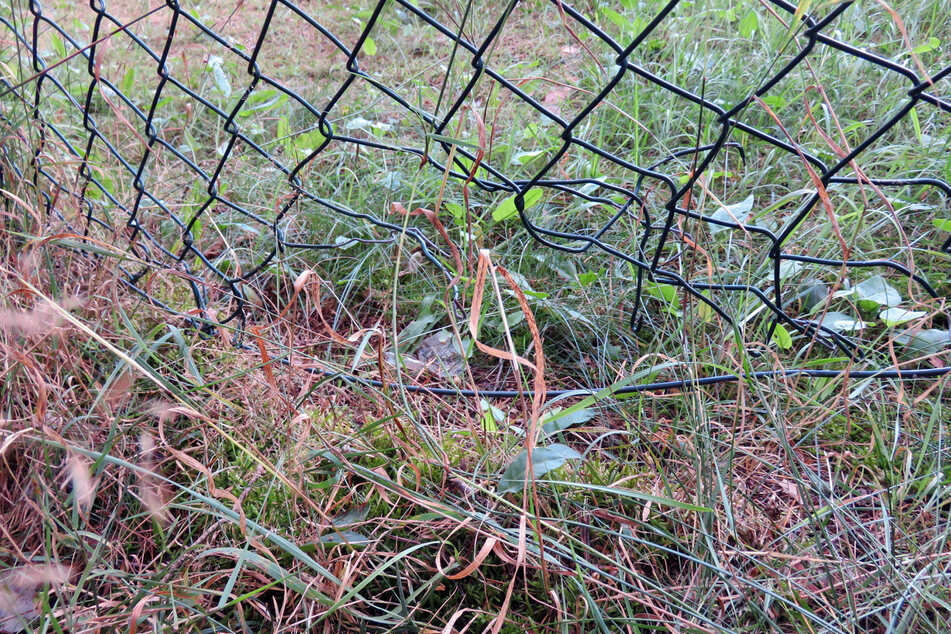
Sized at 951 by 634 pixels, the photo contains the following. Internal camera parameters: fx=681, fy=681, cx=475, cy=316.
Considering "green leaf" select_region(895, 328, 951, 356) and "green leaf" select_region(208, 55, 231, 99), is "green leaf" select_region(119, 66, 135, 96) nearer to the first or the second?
"green leaf" select_region(208, 55, 231, 99)

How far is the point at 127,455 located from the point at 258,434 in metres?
0.20

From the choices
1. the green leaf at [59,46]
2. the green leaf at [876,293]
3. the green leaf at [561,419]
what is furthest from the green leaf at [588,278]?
the green leaf at [59,46]

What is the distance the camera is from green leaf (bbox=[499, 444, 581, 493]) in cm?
94

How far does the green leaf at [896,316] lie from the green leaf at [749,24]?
1123mm

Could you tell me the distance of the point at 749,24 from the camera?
1986 millimetres

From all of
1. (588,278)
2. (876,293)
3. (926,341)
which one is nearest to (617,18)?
(588,278)

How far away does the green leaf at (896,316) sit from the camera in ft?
3.94

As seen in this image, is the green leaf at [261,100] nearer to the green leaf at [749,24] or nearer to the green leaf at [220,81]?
the green leaf at [220,81]

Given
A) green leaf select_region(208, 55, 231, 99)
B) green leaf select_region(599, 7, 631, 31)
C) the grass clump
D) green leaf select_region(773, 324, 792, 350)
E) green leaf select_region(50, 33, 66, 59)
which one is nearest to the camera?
the grass clump

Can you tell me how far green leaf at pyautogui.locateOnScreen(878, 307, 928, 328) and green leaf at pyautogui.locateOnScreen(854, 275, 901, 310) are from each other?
34 mm

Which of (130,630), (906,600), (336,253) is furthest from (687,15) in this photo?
(130,630)

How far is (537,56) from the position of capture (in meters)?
2.25

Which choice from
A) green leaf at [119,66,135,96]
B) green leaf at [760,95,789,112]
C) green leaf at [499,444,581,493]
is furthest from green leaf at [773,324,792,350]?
green leaf at [119,66,135,96]

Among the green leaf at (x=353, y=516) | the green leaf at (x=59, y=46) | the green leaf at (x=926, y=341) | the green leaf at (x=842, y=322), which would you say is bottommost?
the green leaf at (x=59, y=46)
